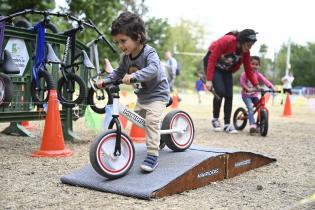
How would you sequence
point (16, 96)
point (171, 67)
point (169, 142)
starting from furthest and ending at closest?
point (171, 67) < point (16, 96) < point (169, 142)

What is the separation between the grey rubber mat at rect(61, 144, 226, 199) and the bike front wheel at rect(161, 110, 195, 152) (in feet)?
0.51

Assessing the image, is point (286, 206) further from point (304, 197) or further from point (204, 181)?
point (204, 181)

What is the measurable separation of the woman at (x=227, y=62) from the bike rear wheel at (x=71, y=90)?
2.51 metres

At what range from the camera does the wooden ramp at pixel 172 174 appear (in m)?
3.47

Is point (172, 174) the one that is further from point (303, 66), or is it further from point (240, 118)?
point (303, 66)

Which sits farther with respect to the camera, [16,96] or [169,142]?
[16,96]

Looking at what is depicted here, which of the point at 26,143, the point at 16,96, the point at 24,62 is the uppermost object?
the point at 24,62

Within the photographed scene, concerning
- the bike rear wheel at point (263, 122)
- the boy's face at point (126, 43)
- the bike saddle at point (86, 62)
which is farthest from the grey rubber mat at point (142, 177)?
the bike rear wheel at point (263, 122)

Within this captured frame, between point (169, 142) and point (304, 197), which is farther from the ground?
point (169, 142)

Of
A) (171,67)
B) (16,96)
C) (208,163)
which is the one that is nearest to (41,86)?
(16,96)

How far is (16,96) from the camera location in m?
5.83

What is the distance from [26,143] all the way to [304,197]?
163 inches

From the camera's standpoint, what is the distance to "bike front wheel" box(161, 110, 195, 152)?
4.42m

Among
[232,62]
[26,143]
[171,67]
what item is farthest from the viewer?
[171,67]
